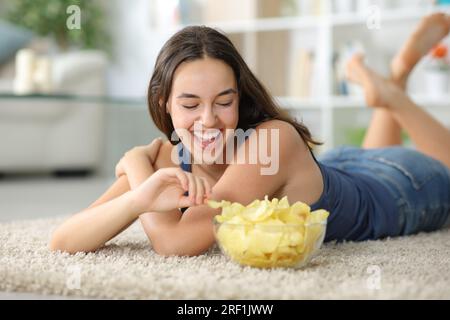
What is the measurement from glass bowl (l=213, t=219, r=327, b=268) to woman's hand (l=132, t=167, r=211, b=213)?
6cm

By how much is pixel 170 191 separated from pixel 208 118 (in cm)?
15

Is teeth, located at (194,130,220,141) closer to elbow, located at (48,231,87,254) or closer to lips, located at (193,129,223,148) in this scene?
lips, located at (193,129,223,148)

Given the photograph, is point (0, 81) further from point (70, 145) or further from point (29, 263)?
point (29, 263)

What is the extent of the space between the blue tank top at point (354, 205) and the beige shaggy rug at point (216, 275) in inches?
3.5

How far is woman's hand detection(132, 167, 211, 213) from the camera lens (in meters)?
1.32

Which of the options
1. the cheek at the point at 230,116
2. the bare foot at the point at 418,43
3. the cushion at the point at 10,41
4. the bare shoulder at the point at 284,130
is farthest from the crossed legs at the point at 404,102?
the cushion at the point at 10,41

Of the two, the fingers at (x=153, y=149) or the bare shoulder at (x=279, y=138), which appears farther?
the fingers at (x=153, y=149)

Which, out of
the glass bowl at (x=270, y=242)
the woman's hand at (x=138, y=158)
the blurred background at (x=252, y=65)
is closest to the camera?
the glass bowl at (x=270, y=242)

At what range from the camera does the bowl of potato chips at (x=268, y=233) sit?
4.05 feet

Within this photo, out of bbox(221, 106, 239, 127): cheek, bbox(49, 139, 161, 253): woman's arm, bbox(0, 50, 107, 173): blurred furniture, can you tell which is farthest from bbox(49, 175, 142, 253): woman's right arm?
bbox(0, 50, 107, 173): blurred furniture

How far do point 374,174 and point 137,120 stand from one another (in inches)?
104

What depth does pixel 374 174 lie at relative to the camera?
1.90 metres

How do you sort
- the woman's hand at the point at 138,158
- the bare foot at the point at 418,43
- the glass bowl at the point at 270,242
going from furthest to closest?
the bare foot at the point at 418,43 < the woman's hand at the point at 138,158 < the glass bowl at the point at 270,242

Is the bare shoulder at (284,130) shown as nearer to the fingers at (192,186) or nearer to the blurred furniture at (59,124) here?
the fingers at (192,186)
